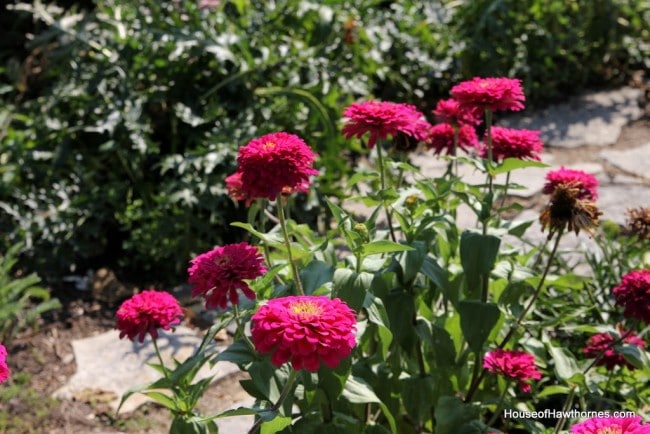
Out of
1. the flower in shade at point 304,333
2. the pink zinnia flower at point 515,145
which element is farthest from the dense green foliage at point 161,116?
the flower in shade at point 304,333

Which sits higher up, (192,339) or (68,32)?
(68,32)

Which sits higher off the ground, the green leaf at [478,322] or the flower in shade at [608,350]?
the green leaf at [478,322]

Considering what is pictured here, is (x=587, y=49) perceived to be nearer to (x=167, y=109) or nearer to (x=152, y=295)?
(x=167, y=109)

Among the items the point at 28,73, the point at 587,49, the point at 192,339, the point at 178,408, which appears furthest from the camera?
the point at 587,49

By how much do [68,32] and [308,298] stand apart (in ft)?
9.25

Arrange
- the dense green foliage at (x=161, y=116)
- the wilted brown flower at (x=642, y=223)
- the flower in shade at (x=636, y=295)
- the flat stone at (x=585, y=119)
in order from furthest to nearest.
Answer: the flat stone at (x=585, y=119) < the dense green foliage at (x=161, y=116) < the wilted brown flower at (x=642, y=223) < the flower in shade at (x=636, y=295)

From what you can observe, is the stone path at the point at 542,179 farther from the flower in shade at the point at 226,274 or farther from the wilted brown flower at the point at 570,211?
the flower in shade at the point at 226,274

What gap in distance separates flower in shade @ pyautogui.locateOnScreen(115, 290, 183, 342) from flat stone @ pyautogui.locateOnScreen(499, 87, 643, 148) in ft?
8.92

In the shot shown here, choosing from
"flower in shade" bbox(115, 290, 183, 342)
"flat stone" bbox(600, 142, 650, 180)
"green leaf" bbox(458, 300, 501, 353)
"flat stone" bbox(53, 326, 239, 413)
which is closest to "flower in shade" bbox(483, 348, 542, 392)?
"green leaf" bbox(458, 300, 501, 353)

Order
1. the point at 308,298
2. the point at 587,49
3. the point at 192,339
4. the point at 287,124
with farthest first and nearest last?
1. the point at 587,49
2. the point at 287,124
3. the point at 192,339
4. the point at 308,298

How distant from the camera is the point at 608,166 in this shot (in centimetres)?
367

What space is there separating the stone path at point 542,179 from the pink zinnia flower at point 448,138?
0.10 meters

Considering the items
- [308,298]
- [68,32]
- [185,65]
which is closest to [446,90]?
[185,65]

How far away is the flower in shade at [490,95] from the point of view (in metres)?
1.76
